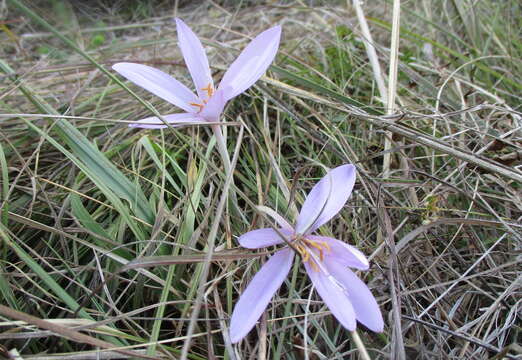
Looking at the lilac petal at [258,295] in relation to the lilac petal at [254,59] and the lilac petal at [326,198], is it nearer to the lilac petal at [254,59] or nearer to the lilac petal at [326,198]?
the lilac petal at [326,198]

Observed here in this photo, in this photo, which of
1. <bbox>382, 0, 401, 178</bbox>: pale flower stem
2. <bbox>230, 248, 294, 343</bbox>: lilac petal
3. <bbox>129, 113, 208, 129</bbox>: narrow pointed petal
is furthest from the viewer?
<bbox>382, 0, 401, 178</bbox>: pale flower stem

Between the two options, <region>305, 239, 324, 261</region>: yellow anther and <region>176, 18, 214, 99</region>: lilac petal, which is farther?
<region>176, 18, 214, 99</region>: lilac petal

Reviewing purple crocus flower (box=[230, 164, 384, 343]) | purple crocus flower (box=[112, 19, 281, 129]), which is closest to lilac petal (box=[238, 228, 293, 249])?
purple crocus flower (box=[230, 164, 384, 343])

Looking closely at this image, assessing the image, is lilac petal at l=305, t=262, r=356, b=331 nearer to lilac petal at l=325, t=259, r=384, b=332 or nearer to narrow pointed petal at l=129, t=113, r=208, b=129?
lilac petal at l=325, t=259, r=384, b=332

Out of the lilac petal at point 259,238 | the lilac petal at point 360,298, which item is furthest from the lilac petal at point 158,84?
the lilac petal at point 360,298

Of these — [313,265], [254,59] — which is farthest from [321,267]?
[254,59]

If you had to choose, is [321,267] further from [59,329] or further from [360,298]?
[59,329]

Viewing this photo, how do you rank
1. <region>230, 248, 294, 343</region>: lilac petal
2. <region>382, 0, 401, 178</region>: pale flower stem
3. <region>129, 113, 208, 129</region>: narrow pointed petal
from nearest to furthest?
<region>230, 248, 294, 343</region>: lilac petal
<region>129, 113, 208, 129</region>: narrow pointed petal
<region>382, 0, 401, 178</region>: pale flower stem

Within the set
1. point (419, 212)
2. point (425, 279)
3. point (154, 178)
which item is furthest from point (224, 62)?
point (425, 279)
